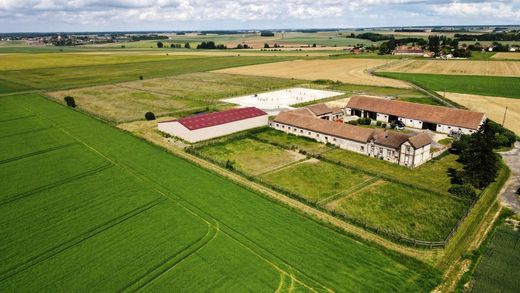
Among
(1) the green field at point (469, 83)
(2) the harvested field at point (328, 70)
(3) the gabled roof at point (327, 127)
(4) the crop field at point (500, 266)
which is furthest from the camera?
(2) the harvested field at point (328, 70)

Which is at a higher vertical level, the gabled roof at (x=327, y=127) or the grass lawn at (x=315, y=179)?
the gabled roof at (x=327, y=127)

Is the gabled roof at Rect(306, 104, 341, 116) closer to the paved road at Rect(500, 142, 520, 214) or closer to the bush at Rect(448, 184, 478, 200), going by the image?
the paved road at Rect(500, 142, 520, 214)

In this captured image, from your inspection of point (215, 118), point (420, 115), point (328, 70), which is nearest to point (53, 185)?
point (215, 118)

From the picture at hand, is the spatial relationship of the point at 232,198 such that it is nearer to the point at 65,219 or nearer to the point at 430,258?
the point at 65,219

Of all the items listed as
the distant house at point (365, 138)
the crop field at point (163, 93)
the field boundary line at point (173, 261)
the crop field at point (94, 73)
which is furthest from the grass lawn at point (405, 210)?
the crop field at point (94, 73)

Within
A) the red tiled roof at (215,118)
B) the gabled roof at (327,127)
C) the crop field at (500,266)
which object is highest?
the red tiled roof at (215,118)

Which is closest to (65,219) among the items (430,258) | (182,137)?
(182,137)

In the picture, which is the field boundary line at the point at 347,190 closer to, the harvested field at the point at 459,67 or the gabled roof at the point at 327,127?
the gabled roof at the point at 327,127

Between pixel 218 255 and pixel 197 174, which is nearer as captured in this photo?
pixel 218 255
